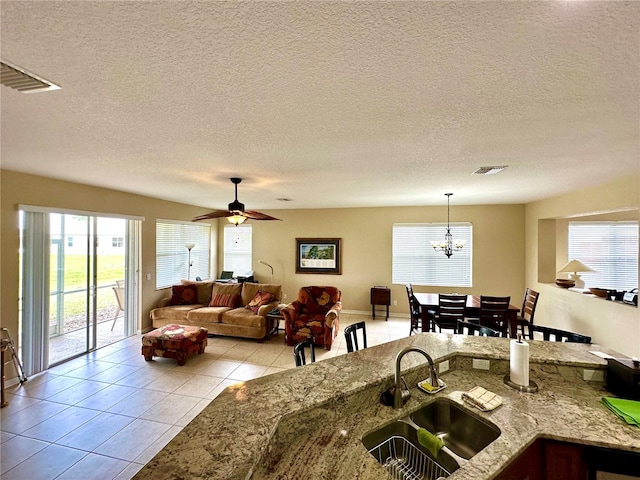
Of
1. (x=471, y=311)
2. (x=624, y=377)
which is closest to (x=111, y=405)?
(x=624, y=377)

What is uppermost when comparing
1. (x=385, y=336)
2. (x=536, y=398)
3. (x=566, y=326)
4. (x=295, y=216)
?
(x=295, y=216)

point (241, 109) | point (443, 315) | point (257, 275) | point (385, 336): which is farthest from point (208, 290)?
point (241, 109)

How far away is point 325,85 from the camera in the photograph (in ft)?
4.99

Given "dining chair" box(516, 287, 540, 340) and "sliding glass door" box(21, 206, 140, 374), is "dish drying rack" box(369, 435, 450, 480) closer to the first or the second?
"dining chair" box(516, 287, 540, 340)

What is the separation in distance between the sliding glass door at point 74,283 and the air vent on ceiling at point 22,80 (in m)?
2.98

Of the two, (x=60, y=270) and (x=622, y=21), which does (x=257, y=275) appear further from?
(x=622, y=21)

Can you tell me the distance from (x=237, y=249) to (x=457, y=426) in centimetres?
684

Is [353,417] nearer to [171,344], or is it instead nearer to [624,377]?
[624,377]

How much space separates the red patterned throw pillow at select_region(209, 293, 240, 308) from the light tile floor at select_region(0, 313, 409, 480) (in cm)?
89

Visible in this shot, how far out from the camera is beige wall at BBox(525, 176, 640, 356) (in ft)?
11.3

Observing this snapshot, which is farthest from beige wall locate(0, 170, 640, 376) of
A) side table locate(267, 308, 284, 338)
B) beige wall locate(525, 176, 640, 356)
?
side table locate(267, 308, 284, 338)

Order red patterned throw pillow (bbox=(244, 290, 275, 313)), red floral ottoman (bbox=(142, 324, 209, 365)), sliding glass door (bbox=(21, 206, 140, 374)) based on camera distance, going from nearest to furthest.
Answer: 1. sliding glass door (bbox=(21, 206, 140, 374))
2. red floral ottoman (bbox=(142, 324, 209, 365))
3. red patterned throw pillow (bbox=(244, 290, 275, 313))

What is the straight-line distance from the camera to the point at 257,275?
297 inches

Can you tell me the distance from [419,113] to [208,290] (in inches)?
214
